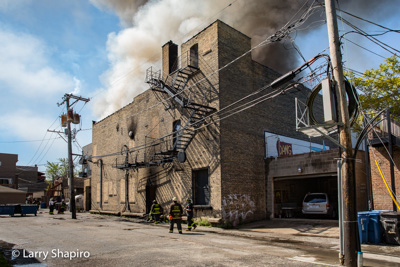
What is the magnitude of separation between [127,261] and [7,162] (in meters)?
57.2

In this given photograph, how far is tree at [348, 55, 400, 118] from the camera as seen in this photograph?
18656mm

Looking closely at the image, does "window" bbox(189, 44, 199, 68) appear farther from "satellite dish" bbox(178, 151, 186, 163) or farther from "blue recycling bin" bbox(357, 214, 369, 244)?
"blue recycling bin" bbox(357, 214, 369, 244)

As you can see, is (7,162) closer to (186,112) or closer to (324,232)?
(186,112)

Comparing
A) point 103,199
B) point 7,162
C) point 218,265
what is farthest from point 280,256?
point 7,162

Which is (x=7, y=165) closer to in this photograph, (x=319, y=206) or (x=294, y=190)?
(x=294, y=190)

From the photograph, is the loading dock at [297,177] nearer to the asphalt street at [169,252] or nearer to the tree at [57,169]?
the asphalt street at [169,252]

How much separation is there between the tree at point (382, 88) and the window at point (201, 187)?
399 inches

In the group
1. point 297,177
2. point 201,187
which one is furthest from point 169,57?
point 297,177

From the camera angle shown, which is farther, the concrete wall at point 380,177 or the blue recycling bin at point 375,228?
the concrete wall at point 380,177

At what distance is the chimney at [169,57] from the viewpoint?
22344 millimetres

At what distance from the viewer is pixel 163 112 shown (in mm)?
22562

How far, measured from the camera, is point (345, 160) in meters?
8.09

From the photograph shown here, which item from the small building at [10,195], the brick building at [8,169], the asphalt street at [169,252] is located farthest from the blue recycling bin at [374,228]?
the brick building at [8,169]

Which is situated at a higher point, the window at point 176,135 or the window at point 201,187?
the window at point 176,135
